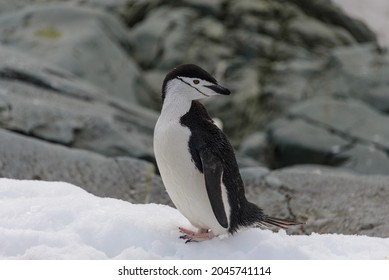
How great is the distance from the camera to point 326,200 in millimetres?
4480

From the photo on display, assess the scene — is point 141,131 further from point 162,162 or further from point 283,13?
point 283,13

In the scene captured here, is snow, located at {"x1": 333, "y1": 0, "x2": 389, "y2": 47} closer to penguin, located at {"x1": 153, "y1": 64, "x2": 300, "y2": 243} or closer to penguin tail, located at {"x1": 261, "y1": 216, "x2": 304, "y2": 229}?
penguin tail, located at {"x1": 261, "y1": 216, "x2": 304, "y2": 229}

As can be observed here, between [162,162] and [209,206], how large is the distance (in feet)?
0.87

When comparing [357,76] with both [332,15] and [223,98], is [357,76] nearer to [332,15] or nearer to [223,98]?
[223,98]

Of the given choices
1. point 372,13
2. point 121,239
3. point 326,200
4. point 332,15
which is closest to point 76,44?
point 332,15

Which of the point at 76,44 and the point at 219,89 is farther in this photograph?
the point at 76,44

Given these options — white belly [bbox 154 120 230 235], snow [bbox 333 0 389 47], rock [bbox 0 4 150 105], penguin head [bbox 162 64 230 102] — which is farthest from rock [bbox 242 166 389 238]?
snow [bbox 333 0 389 47]

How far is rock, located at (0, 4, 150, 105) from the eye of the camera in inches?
360

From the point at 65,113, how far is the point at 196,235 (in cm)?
314

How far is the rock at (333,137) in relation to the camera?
8430 mm

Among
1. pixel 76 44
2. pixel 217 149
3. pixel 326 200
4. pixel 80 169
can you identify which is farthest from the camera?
pixel 76 44

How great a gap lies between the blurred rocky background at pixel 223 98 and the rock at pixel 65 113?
1cm

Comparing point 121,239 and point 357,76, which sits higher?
point 357,76
